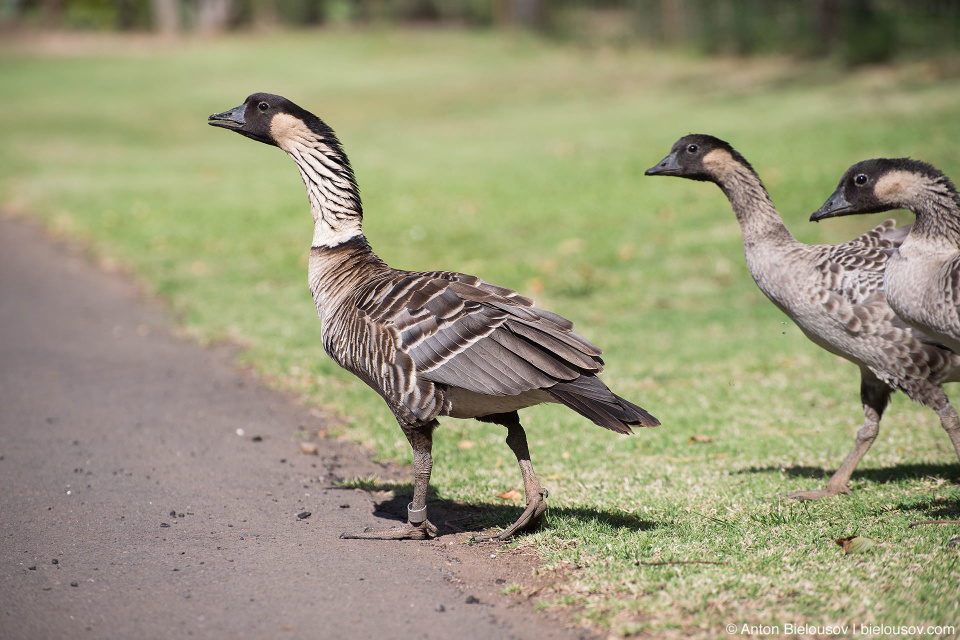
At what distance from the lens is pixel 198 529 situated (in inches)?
190

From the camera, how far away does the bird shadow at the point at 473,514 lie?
16.1 ft

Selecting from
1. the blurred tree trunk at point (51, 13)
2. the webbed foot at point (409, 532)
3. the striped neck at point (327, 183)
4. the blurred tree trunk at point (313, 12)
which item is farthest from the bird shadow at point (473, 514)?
the blurred tree trunk at point (51, 13)

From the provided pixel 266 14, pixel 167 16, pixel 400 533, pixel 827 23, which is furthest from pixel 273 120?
pixel 266 14

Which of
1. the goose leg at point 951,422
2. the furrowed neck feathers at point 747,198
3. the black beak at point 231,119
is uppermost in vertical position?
the black beak at point 231,119

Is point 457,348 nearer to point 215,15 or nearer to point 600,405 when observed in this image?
point 600,405

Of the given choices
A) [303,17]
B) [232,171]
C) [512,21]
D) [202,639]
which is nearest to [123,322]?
[202,639]

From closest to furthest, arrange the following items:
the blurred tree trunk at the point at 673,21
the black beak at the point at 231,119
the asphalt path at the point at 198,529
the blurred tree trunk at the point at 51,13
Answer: the asphalt path at the point at 198,529, the black beak at the point at 231,119, the blurred tree trunk at the point at 673,21, the blurred tree trunk at the point at 51,13

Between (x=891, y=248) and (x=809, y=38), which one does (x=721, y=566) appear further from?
(x=809, y=38)

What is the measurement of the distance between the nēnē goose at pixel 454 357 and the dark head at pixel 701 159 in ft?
5.64

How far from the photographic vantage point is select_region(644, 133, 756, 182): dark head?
18.6ft

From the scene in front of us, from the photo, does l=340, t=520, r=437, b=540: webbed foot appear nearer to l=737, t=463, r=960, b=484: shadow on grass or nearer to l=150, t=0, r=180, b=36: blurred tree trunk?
l=737, t=463, r=960, b=484: shadow on grass

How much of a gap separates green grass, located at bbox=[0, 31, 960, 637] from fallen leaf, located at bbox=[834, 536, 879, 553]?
7cm

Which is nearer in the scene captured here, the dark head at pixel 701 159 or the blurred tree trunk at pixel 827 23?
the dark head at pixel 701 159

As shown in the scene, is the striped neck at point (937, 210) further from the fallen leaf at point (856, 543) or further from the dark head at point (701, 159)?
the fallen leaf at point (856, 543)
